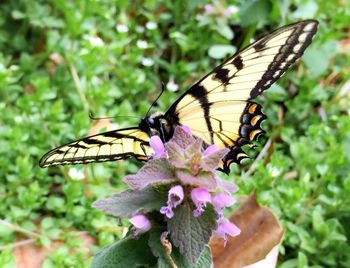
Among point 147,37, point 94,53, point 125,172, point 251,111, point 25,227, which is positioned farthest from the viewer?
point 147,37

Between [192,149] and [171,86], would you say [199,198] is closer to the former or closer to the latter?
[192,149]

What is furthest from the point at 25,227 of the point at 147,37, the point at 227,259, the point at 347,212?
the point at 147,37

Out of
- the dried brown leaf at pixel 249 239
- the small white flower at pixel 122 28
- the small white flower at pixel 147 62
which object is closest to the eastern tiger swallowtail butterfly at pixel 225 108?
the dried brown leaf at pixel 249 239

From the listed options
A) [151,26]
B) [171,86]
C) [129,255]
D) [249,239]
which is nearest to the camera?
[129,255]

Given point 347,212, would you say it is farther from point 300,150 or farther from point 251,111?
point 251,111

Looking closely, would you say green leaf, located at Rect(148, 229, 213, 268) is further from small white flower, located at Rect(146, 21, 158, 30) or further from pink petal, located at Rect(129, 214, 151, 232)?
small white flower, located at Rect(146, 21, 158, 30)

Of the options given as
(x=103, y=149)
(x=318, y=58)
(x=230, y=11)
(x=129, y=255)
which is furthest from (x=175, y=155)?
(x=230, y=11)

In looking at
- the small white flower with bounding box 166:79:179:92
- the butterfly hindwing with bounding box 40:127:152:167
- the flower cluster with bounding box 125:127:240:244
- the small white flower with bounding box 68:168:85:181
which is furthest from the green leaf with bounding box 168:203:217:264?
the small white flower with bounding box 166:79:179:92
